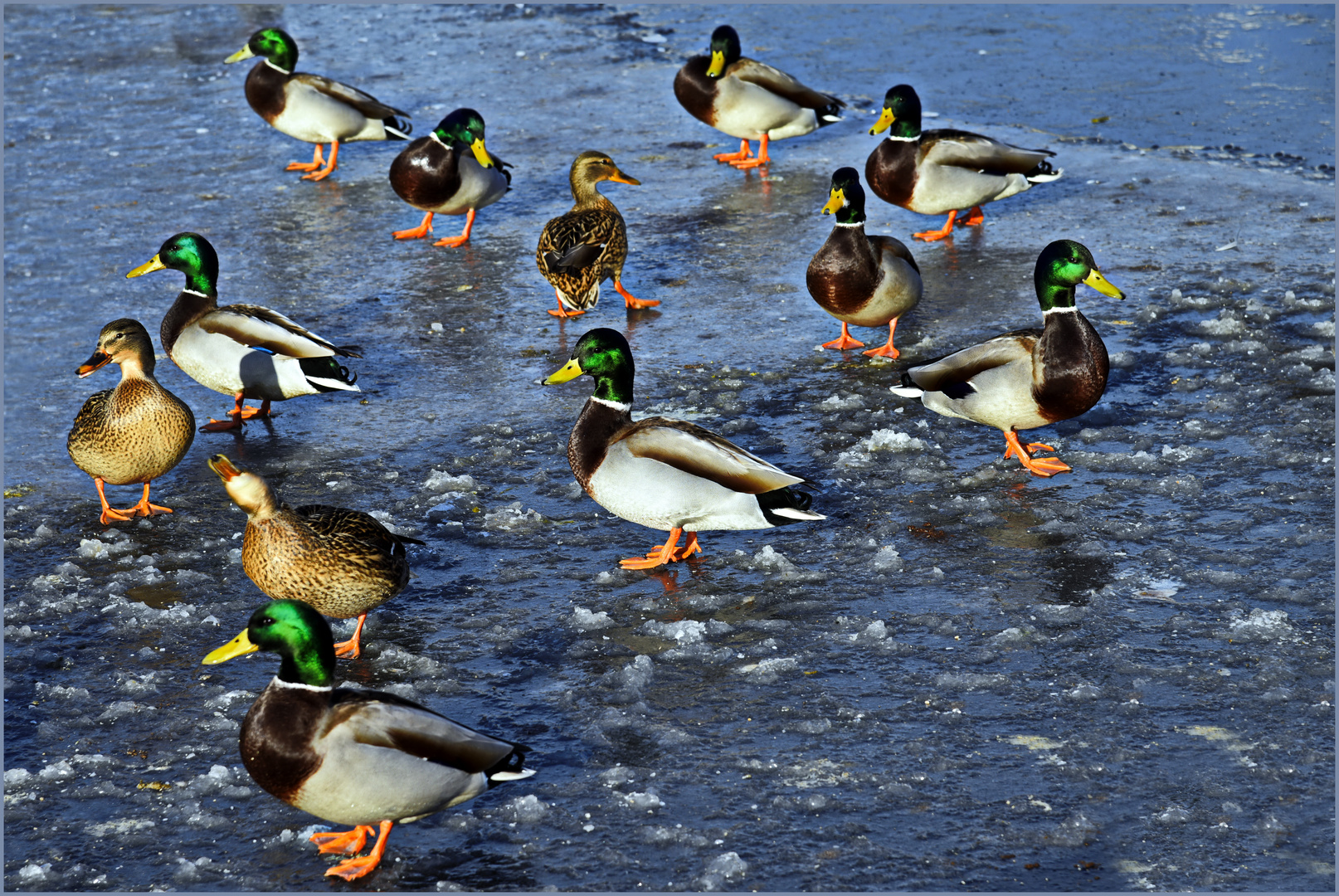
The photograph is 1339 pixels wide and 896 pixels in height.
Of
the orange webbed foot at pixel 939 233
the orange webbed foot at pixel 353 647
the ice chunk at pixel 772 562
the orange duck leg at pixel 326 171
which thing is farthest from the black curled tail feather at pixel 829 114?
the orange webbed foot at pixel 353 647

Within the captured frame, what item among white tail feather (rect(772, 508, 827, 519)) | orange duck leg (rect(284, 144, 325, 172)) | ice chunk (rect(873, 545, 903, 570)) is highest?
white tail feather (rect(772, 508, 827, 519))

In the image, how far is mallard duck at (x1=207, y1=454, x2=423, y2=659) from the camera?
4574 mm

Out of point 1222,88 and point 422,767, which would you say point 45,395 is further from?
point 1222,88

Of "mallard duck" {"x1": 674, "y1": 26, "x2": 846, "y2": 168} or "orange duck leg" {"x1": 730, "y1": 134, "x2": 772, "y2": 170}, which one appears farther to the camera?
"orange duck leg" {"x1": 730, "y1": 134, "x2": 772, "y2": 170}

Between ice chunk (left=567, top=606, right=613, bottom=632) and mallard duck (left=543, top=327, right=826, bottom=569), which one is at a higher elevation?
mallard duck (left=543, top=327, right=826, bottom=569)

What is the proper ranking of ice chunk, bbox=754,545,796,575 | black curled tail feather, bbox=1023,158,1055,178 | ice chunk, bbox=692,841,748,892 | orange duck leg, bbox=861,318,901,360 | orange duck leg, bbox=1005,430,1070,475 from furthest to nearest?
1. black curled tail feather, bbox=1023,158,1055,178
2. orange duck leg, bbox=861,318,901,360
3. orange duck leg, bbox=1005,430,1070,475
4. ice chunk, bbox=754,545,796,575
5. ice chunk, bbox=692,841,748,892

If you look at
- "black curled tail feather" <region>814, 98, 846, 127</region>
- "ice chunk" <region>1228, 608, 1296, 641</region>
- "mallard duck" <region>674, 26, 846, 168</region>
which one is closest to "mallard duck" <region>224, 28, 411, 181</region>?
"mallard duck" <region>674, 26, 846, 168</region>

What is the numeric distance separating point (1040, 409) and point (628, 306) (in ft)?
9.94

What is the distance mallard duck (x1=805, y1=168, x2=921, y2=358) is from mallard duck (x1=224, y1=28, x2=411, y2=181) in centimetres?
472

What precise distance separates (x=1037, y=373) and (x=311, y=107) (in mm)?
6789

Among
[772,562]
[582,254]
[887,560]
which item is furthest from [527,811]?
[582,254]

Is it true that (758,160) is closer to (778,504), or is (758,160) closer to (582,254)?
(582,254)

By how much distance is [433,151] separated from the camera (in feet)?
29.6

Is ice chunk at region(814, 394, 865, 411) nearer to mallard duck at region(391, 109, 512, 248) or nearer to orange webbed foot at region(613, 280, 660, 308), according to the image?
orange webbed foot at region(613, 280, 660, 308)
